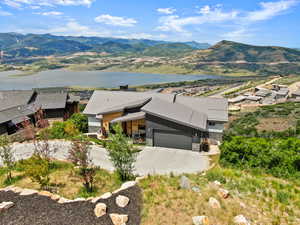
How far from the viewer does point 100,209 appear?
25.0 ft

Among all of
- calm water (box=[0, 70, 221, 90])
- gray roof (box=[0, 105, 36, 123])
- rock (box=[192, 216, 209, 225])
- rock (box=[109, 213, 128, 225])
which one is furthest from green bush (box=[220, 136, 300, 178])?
calm water (box=[0, 70, 221, 90])

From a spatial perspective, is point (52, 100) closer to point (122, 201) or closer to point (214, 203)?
point (122, 201)

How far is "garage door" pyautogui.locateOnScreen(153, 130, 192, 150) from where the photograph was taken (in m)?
17.9

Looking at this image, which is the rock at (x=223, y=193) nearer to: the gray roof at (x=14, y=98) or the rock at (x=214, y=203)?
the rock at (x=214, y=203)

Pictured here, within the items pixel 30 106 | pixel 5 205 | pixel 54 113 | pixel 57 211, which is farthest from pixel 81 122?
pixel 57 211

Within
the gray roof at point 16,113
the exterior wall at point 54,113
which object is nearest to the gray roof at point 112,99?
the exterior wall at point 54,113

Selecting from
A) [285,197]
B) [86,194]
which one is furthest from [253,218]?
[86,194]

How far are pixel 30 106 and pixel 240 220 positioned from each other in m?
31.6

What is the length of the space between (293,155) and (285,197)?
4823 mm

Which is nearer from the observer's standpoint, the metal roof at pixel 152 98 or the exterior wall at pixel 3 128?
the metal roof at pixel 152 98

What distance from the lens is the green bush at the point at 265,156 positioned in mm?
12477

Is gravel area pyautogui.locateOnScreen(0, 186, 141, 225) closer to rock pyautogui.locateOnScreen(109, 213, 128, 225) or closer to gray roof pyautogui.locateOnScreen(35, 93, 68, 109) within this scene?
rock pyautogui.locateOnScreen(109, 213, 128, 225)

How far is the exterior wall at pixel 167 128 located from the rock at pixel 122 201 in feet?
33.6

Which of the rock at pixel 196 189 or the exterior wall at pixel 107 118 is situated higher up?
the exterior wall at pixel 107 118
